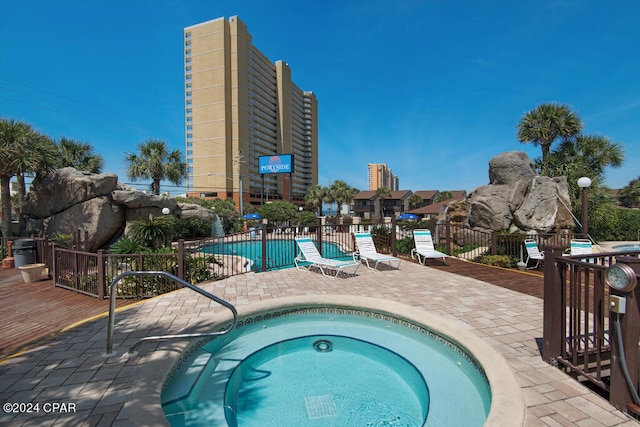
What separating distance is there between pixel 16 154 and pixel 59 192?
3.43 m

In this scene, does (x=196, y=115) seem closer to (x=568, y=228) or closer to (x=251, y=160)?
(x=251, y=160)

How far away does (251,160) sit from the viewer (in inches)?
2621

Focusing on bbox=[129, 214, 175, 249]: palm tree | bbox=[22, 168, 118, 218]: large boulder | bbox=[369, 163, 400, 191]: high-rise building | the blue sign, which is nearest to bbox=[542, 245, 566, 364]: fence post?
bbox=[129, 214, 175, 249]: palm tree

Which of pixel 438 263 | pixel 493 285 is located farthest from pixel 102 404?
pixel 438 263

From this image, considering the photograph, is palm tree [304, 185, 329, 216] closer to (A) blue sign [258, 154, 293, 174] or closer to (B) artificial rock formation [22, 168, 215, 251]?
(A) blue sign [258, 154, 293, 174]

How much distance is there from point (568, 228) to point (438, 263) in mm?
9161

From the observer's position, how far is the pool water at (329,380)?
2.67 meters

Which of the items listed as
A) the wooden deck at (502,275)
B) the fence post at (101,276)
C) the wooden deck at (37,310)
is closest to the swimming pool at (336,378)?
the wooden deck at (37,310)

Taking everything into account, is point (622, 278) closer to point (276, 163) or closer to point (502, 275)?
point (502, 275)

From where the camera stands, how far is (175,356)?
320 cm

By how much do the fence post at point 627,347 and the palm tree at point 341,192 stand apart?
140ft

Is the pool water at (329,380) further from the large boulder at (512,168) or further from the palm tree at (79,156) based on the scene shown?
the palm tree at (79,156)

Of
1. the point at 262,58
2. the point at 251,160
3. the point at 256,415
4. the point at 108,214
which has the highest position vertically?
the point at 262,58

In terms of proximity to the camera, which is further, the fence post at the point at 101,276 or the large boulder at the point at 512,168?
the large boulder at the point at 512,168
